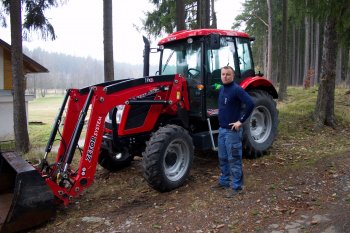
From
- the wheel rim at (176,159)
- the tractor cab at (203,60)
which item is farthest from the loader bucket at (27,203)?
the tractor cab at (203,60)

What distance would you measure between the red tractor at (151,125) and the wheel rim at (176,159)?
16mm

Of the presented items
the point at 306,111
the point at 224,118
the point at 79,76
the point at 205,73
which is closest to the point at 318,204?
→ the point at 224,118

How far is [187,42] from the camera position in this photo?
6777mm

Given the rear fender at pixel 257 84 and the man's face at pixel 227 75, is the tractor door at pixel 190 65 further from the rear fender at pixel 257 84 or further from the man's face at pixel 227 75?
the man's face at pixel 227 75

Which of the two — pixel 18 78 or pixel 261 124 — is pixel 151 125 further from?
pixel 18 78

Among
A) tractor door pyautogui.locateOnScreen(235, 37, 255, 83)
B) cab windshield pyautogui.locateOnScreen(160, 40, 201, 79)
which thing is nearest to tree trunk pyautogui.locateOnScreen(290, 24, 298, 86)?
tractor door pyautogui.locateOnScreen(235, 37, 255, 83)

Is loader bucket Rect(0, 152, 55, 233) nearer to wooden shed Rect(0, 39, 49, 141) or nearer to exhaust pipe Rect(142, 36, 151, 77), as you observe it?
exhaust pipe Rect(142, 36, 151, 77)

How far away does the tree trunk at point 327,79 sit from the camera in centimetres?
941

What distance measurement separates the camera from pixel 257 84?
7.34 meters

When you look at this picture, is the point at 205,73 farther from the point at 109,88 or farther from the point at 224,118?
the point at 109,88

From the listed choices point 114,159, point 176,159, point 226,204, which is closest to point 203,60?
point 176,159

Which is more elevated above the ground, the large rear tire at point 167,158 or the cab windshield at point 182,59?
the cab windshield at point 182,59

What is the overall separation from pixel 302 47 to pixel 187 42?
41.2 meters

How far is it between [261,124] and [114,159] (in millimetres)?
3007
